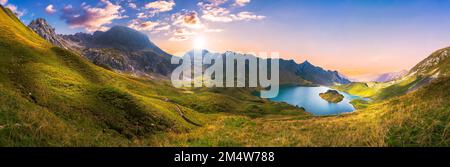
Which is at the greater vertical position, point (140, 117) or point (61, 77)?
point (61, 77)

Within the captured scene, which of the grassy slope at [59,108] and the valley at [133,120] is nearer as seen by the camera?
the valley at [133,120]

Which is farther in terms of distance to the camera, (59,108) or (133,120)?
(133,120)

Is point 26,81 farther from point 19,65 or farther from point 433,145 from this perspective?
point 433,145

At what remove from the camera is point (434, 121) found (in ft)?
48.7

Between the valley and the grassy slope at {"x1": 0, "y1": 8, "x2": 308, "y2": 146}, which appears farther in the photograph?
the grassy slope at {"x1": 0, "y1": 8, "x2": 308, "y2": 146}

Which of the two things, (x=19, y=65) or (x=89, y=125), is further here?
(x=19, y=65)

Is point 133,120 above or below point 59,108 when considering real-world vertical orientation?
below

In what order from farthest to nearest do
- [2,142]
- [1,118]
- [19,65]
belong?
1. [19,65]
2. [1,118]
3. [2,142]

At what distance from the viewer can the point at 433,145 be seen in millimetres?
12867
